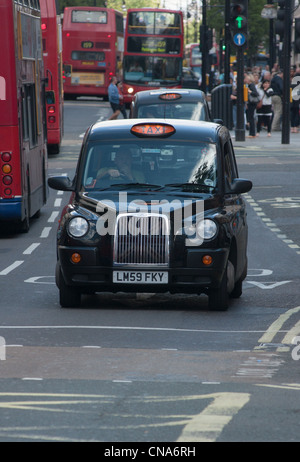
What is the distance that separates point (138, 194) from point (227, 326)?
5.50 ft

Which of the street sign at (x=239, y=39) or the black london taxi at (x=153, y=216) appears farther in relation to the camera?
the street sign at (x=239, y=39)

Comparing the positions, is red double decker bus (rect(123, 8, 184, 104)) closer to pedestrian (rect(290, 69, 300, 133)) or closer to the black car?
pedestrian (rect(290, 69, 300, 133))

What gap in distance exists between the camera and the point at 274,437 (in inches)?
237

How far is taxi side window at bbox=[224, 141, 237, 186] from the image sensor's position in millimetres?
11637

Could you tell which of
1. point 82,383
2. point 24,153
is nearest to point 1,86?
point 24,153

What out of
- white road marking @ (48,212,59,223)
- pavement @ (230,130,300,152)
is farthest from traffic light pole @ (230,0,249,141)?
white road marking @ (48,212,59,223)

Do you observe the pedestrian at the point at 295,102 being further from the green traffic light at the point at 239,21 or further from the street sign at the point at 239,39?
the green traffic light at the point at 239,21

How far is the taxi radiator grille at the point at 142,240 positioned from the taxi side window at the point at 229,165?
4.00 feet

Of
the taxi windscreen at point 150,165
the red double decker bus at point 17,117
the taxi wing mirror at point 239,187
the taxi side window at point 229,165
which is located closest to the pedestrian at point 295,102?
the red double decker bus at point 17,117

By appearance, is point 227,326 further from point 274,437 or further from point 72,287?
point 274,437

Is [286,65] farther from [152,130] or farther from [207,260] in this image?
[207,260]

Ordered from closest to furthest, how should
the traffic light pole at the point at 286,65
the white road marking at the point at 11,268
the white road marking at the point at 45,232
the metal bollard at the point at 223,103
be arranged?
1. the white road marking at the point at 11,268
2. the white road marking at the point at 45,232
3. the traffic light pole at the point at 286,65
4. the metal bollard at the point at 223,103

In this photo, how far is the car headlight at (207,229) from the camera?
10555 mm

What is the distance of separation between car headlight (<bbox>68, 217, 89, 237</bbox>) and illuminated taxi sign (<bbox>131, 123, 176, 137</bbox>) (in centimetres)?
136
